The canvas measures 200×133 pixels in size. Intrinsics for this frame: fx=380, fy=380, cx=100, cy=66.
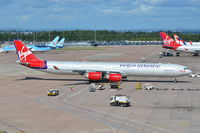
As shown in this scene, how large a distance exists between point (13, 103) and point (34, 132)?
15441 millimetres

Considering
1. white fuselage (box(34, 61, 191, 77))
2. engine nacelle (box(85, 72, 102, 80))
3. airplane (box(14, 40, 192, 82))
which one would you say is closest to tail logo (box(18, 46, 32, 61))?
airplane (box(14, 40, 192, 82))

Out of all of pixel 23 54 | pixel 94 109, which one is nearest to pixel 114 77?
pixel 23 54

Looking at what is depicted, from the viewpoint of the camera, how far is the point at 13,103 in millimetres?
51969

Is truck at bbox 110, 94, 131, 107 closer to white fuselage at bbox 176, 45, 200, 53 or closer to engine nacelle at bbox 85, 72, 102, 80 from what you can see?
engine nacelle at bbox 85, 72, 102, 80

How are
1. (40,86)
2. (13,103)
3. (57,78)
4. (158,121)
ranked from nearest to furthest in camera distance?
1. (158,121)
2. (13,103)
3. (40,86)
4. (57,78)

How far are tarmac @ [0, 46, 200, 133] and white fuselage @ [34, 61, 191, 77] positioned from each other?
207cm

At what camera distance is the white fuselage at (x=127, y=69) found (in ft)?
225

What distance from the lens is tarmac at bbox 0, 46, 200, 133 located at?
39.5 metres

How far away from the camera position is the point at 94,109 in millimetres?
48062

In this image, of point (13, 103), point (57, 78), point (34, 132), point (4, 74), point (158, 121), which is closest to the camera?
point (34, 132)

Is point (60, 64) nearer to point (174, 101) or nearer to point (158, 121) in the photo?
point (174, 101)

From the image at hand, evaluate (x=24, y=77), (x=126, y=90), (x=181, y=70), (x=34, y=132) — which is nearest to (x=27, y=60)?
(x=24, y=77)

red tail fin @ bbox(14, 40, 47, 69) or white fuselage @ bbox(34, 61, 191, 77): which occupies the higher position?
red tail fin @ bbox(14, 40, 47, 69)

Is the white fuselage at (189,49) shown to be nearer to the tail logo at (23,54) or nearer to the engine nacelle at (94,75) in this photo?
the engine nacelle at (94,75)
